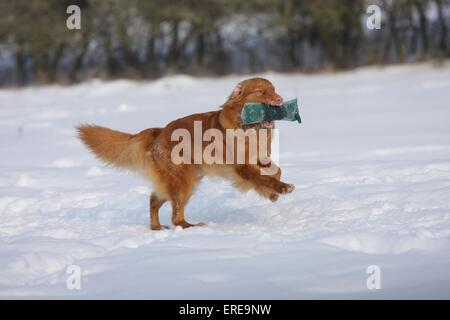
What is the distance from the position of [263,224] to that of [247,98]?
37.8 inches

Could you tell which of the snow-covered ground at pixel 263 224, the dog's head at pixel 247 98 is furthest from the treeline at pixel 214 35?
the dog's head at pixel 247 98

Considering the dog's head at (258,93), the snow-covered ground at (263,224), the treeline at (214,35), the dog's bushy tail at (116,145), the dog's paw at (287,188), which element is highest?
the treeline at (214,35)

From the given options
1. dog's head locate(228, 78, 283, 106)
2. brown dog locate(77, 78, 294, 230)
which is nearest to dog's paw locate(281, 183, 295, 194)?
brown dog locate(77, 78, 294, 230)

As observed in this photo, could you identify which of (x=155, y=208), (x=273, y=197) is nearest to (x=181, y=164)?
(x=155, y=208)

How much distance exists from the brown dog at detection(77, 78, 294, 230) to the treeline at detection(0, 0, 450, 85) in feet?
57.1

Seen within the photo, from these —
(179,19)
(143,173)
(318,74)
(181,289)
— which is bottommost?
(181,289)

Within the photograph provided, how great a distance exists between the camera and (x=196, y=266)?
401 centimetres

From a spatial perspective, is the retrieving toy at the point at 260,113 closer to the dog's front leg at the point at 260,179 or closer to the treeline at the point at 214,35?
the dog's front leg at the point at 260,179

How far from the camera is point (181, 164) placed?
211 inches

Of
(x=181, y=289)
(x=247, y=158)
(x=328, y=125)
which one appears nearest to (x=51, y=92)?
(x=328, y=125)

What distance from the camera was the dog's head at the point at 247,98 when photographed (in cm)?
512

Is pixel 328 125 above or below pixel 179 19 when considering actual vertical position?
below

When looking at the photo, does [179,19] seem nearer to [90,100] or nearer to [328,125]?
[90,100]

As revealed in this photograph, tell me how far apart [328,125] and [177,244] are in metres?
6.81
